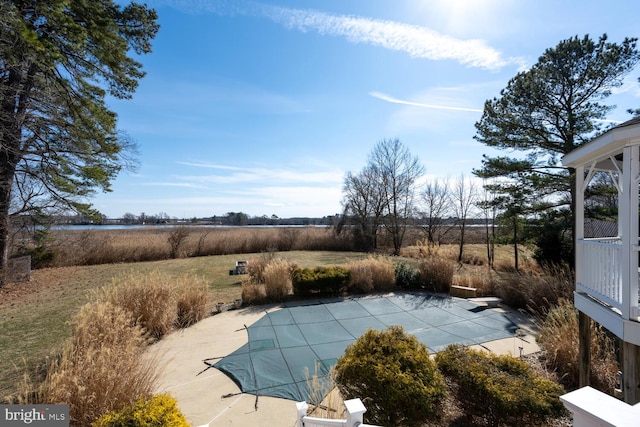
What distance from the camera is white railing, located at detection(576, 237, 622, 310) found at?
120 inches

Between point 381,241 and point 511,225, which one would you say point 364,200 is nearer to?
point 381,241

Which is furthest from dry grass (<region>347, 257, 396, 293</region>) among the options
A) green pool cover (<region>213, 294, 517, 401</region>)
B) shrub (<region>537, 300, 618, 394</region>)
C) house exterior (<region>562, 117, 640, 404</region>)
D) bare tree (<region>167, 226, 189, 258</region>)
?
bare tree (<region>167, 226, 189, 258</region>)

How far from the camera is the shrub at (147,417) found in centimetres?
175

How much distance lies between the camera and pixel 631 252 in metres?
2.69

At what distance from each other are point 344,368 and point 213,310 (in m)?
4.85

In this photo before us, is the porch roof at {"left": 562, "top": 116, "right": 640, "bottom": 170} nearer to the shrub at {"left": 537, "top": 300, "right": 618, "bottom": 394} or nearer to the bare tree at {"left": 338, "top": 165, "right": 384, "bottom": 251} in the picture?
the shrub at {"left": 537, "top": 300, "right": 618, "bottom": 394}

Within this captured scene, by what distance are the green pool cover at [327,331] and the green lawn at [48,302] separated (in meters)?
2.37

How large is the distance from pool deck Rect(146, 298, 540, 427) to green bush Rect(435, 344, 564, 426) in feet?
5.28

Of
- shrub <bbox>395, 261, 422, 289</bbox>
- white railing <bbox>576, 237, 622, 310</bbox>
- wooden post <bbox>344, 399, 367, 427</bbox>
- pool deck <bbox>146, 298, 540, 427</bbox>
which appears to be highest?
white railing <bbox>576, 237, 622, 310</bbox>

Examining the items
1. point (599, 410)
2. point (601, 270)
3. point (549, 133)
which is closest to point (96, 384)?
point (599, 410)

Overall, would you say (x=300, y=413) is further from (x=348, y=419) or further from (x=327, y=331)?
(x=327, y=331)

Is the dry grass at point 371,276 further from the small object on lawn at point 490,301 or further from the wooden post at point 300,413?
the wooden post at point 300,413

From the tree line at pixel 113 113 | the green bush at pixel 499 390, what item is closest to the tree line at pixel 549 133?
the tree line at pixel 113 113

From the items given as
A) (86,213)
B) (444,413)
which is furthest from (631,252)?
(86,213)
